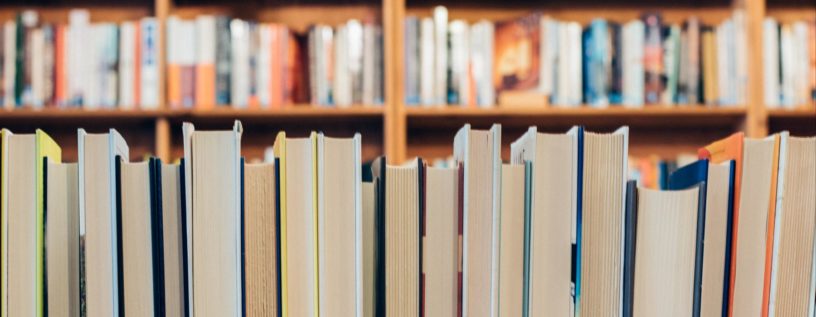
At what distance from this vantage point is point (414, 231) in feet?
1.98

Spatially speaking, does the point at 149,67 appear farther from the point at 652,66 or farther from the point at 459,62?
the point at 652,66

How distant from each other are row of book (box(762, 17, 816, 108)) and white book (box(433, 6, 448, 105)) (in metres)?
0.80

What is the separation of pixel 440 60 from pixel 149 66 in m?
0.72

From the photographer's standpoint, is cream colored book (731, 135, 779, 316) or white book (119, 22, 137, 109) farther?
white book (119, 22, 137, 109)

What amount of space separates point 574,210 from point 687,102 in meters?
1.79

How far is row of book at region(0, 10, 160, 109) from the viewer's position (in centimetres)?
223

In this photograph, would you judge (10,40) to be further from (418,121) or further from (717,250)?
(717,250)

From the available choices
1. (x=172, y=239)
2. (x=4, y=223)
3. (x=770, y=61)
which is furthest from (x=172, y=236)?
(x=770, y=61)

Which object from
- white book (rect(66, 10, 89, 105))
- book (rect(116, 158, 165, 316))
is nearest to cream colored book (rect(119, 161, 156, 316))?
book (rect(116, 158, 165, 316))

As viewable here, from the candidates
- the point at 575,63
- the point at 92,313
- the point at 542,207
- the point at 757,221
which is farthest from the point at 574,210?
the point at 575,63

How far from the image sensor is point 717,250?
0.60 meters

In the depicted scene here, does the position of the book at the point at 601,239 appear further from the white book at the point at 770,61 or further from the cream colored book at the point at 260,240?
the white book at the point at 770,61

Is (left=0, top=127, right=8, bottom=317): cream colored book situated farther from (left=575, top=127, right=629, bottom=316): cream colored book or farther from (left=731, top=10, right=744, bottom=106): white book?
(left=731, top=10, right=744, bottom=106): white book

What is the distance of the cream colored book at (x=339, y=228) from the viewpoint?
0.58 metres
